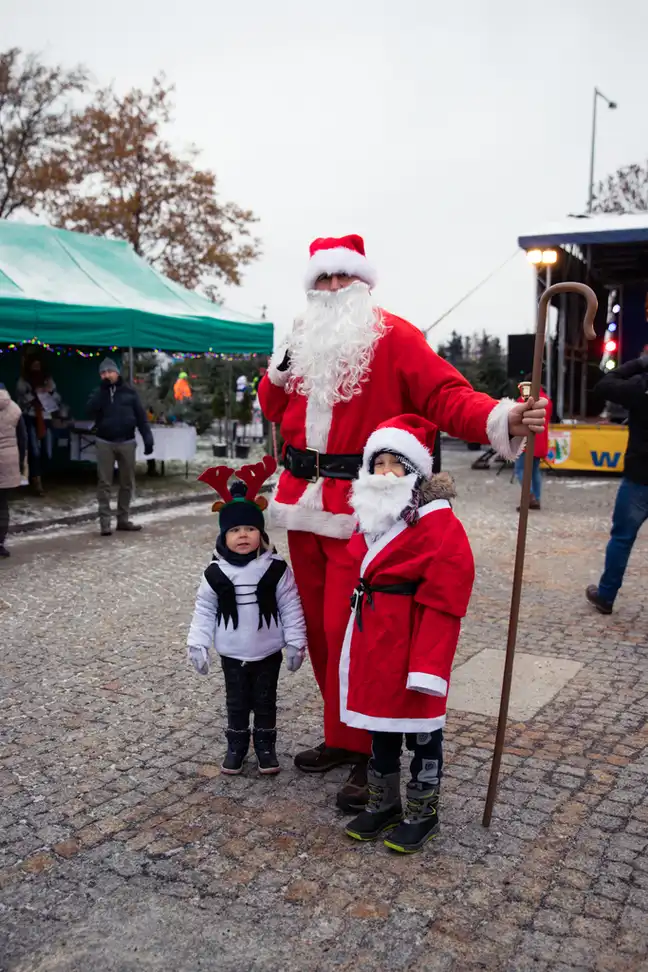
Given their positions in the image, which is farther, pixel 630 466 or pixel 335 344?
pixel 630 466

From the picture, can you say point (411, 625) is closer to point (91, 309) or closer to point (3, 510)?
point (3, 510)

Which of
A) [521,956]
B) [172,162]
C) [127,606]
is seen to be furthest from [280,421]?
[172,162]

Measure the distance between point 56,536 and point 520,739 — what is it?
6861 millimetres

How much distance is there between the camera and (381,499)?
300 centimetres

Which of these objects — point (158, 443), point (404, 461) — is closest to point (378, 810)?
point (404, 461)

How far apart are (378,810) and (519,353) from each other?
42.3 ft

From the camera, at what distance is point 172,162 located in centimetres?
2447

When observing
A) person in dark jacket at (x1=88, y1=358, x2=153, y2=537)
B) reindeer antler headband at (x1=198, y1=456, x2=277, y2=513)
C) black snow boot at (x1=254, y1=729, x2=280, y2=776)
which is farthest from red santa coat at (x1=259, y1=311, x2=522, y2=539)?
person in dark jacket at (x1=88, y1=358, x2=153, y2=537)

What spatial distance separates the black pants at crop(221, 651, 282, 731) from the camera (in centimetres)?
356

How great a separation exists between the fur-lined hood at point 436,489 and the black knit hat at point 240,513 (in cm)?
82

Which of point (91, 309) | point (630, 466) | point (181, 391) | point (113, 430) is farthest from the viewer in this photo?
point (181, 391)

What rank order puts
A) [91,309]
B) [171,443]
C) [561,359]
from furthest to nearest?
1. [561,359]
2. [171,443]
3. [91,309]

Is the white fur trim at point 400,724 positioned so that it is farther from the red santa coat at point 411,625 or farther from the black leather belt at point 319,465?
the black leather belt at point 319,465

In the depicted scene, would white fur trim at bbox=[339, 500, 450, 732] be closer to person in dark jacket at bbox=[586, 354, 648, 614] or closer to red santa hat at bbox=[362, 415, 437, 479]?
red santa hat at bbox=[362, 415, 437, 479]
